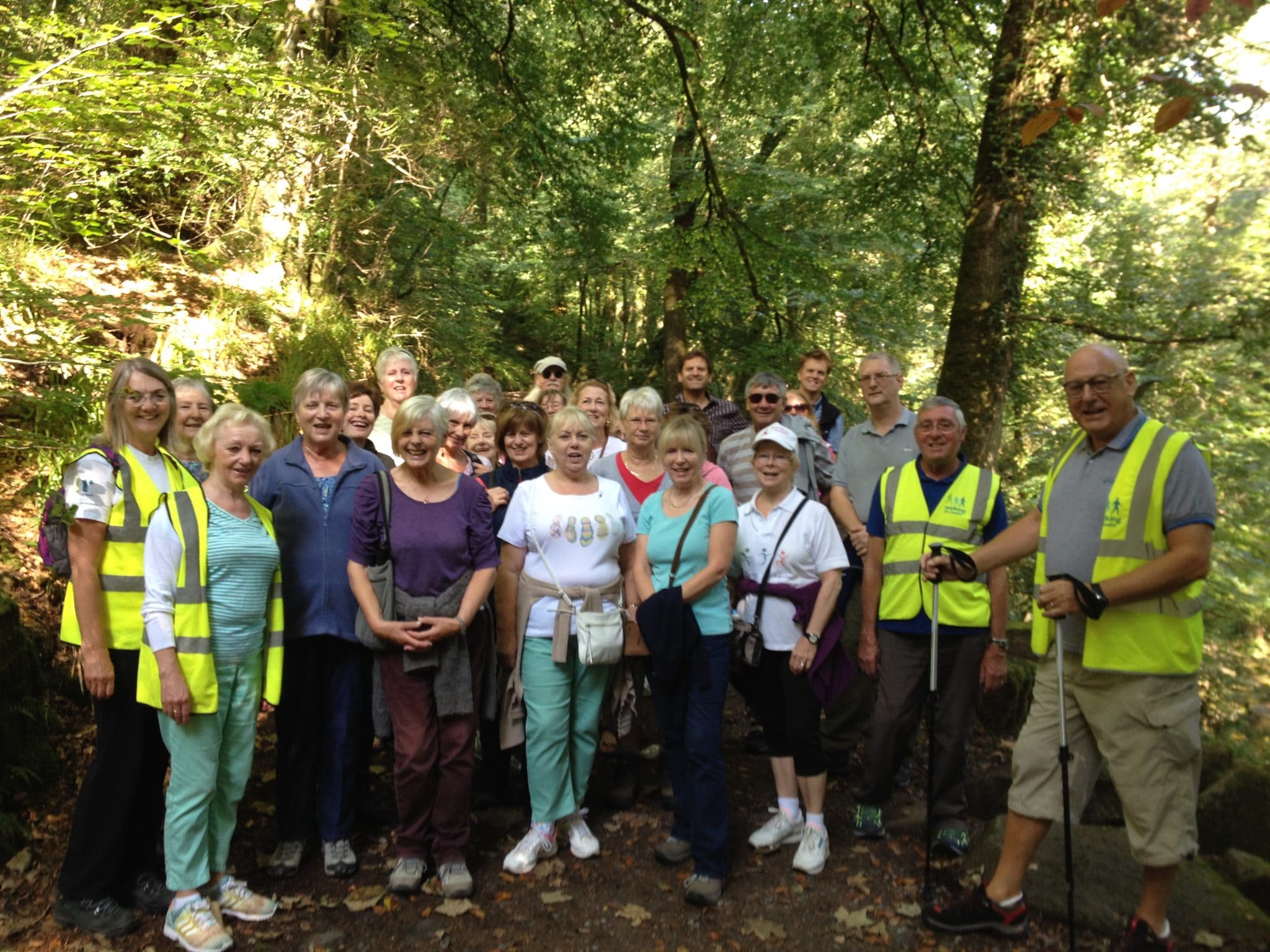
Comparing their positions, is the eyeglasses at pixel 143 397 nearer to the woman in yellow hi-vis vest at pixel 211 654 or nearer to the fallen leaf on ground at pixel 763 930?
the woman in yellow hi-vis vest at pixel 211 654

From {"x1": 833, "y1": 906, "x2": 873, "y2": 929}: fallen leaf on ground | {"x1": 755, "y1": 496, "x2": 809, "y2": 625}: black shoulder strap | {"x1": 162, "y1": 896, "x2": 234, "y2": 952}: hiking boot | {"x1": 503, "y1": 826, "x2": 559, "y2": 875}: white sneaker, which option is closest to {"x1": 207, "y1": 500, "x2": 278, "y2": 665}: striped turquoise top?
{"x1": 162, "y1": 896, "x2": 234, "y2": 952}: hiking boot

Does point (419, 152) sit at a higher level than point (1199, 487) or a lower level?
higher

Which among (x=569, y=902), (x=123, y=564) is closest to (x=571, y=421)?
(x=123, y=564)

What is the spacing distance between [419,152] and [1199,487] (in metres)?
8.22

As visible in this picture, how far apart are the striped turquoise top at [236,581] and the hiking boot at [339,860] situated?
1058 millimetres

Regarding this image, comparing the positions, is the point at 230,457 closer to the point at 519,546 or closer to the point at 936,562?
the point at 519,546

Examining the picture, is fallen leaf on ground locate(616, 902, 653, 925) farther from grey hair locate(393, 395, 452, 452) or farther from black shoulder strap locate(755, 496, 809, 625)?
grey hair locate(393, 395, 452, 452)

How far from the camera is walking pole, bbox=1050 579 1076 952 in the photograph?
3195 mm

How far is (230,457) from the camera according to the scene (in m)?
3.47

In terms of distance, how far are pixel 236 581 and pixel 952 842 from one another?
3.48 meters

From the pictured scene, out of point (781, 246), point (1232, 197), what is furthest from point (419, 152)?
point (1232, 197)

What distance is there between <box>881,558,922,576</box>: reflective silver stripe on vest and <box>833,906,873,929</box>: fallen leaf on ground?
1512mm

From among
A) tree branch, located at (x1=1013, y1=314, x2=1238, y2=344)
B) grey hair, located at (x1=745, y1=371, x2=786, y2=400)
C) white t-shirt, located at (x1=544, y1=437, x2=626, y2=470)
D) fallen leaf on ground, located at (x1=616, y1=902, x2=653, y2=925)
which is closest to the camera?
fallen leaf on ground, located at (x1=616, y1=902, x2=653, y2=925)

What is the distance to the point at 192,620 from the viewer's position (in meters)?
3.32
